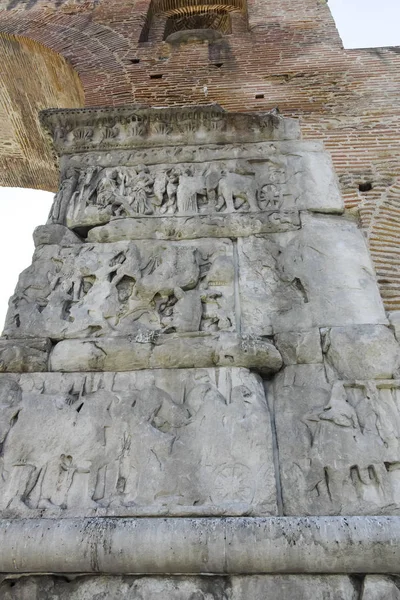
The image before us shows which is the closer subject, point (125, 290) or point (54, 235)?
point (125, 290)

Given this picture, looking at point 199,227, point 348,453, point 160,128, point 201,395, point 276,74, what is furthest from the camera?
point 276,74

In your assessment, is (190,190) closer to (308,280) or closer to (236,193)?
(236,193)

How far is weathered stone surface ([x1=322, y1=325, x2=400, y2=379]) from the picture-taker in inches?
106

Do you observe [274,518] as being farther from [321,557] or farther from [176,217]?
[176,217]

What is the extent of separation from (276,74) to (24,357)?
13.5 feet

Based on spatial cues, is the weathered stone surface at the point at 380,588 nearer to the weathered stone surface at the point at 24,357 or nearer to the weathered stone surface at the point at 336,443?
the weathered stone surface at the point at 336,443

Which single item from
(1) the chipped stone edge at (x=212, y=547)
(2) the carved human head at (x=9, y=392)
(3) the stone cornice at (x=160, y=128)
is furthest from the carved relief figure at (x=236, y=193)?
(1) the chipped stone edge at (x=212, y=547)

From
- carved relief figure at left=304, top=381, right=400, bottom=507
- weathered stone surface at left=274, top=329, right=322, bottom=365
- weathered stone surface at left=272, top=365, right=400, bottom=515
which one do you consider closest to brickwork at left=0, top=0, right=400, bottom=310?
weathered stone surface at left=274, top=329, right=322, bottom=365

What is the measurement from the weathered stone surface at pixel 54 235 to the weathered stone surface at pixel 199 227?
15 cm

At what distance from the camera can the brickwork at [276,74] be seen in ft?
13.2

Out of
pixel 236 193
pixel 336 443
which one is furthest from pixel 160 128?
pixel 336 443

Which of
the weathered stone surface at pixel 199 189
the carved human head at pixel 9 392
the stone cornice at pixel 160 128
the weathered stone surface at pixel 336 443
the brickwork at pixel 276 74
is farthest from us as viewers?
the stone cornice at pixel 160 128

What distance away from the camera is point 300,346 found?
2797 millimetres

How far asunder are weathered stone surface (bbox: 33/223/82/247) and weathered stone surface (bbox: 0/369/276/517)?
1.18 meters
